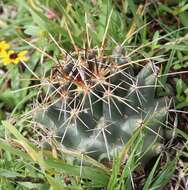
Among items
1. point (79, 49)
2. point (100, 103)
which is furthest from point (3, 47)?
point (100, 103)

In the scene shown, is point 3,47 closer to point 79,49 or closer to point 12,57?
point 12,57

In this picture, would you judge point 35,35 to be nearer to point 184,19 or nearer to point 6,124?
point 184,19

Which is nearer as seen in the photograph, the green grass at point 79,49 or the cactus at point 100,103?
the cactus at point 100,103

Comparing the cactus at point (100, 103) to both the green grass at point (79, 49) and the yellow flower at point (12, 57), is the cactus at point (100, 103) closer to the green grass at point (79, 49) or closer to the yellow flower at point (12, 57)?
the green grass at point (79, 49)

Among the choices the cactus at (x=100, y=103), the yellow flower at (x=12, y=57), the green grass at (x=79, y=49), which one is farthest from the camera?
the yellow flower at (x=12, y=57)

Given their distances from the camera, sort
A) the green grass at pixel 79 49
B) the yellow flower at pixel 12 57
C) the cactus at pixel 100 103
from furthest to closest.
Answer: the yellow flower at pixel 12 57 < the green grass at pixel 79 49 < the cactus at pixel 100 103

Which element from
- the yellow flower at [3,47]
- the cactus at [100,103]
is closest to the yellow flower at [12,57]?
the yellow flower at [3,47]

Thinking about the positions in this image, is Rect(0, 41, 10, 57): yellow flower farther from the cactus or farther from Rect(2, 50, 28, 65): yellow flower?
the cactus

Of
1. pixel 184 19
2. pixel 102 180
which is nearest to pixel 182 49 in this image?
pixel 184 19
